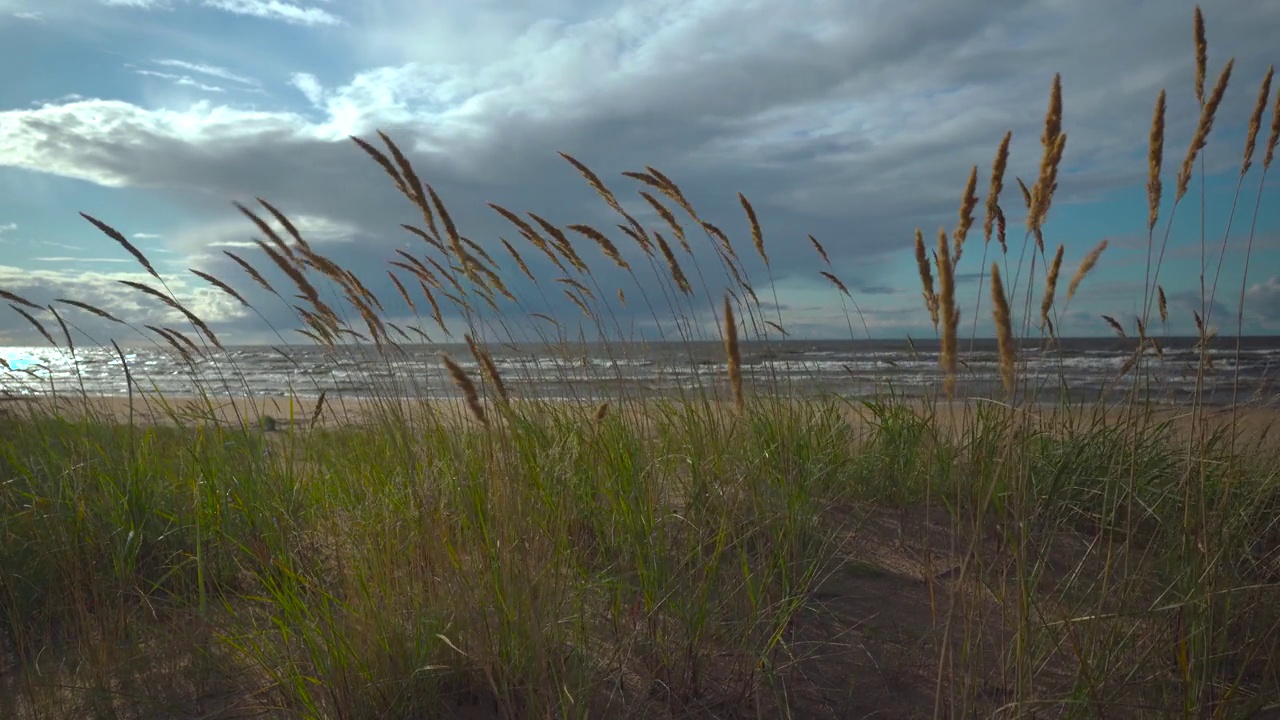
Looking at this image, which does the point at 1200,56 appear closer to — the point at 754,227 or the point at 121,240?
the point at 754,227

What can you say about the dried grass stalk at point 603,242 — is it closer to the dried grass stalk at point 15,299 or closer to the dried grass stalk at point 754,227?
the dried grass stalk at point 754,227

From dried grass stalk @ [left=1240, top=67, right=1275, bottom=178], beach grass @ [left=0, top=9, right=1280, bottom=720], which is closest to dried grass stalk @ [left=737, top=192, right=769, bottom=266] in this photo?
beach grass @ [left=0, top=9, right=1280, bottom=720]

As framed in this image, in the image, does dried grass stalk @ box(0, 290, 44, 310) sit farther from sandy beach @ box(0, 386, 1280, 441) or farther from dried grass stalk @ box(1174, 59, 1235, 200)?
dried grass stalk @ box(1174, 59, 1235, 200)

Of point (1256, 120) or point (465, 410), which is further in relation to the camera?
point (465, 410)

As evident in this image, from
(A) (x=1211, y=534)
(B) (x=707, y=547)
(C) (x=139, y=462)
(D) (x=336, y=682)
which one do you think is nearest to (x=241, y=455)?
(C) (x=139, y=462)

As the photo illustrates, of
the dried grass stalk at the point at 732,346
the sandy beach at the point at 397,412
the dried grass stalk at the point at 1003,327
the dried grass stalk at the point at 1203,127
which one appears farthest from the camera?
the sandy beach at the point at 397,412

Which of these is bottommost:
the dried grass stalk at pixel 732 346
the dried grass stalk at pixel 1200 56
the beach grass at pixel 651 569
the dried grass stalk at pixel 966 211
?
the beach grass at pixel 651 569

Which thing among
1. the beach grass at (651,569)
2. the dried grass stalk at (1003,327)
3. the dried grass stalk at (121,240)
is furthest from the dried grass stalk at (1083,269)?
the dried grass stalk at (121,240)

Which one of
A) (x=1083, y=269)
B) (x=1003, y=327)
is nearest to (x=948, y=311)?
(x=1003, y=327)

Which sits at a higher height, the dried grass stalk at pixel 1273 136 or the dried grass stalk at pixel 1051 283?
the dried grass stalk at pixel 1273 136

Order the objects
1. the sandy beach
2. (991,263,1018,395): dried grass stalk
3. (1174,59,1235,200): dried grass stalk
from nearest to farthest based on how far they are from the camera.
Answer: (991,263,1018,395): dried grass stalk → (1174,59,1235,200): dried grass stalk → the sandy beach

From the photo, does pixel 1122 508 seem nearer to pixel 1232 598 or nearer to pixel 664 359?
pixel 1232 598

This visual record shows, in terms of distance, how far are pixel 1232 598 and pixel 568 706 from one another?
183 cm

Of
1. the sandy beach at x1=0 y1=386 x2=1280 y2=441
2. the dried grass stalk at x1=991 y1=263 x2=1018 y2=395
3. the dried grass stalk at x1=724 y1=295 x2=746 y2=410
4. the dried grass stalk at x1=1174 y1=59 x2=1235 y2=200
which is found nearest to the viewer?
the dried grass stalk at x1=991 y1=263 x2=1018 y2=395
